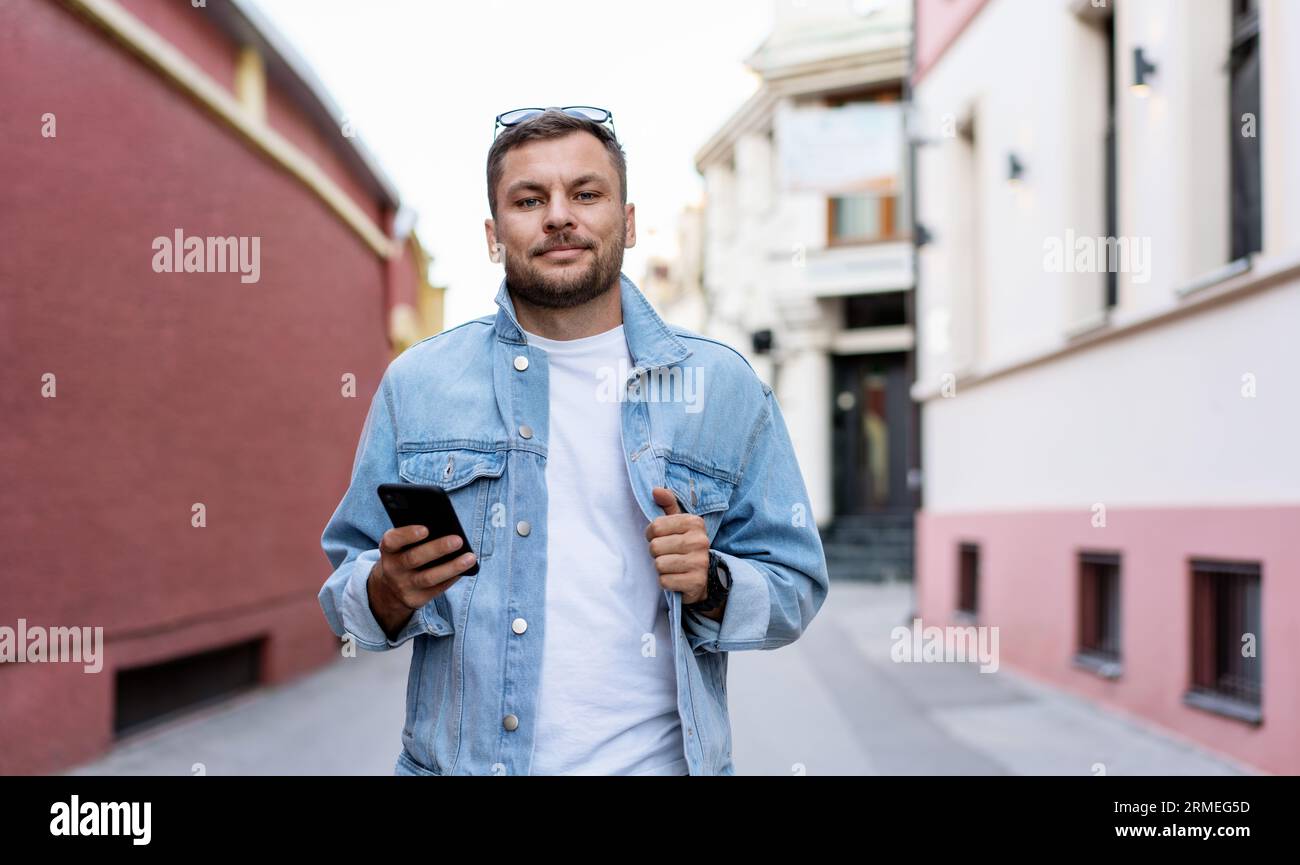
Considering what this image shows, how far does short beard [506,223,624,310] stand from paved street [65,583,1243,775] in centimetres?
455

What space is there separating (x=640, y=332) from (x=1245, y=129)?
5898 millimetres

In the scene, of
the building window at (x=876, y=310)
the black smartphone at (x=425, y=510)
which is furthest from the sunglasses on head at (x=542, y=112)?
the building window at (x=876, y=310)

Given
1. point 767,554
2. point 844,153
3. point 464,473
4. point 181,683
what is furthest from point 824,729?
point 844,153

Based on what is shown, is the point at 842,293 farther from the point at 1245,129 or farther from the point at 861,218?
the point at 1245,129

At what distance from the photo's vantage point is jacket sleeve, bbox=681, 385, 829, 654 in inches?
90.9

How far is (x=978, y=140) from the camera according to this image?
39.8 feet

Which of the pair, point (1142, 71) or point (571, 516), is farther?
point (1142, 71)

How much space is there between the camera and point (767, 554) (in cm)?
242

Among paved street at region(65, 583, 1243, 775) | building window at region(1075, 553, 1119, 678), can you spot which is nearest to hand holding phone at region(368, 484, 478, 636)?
paved street at region(65, 583, 1243, 775)

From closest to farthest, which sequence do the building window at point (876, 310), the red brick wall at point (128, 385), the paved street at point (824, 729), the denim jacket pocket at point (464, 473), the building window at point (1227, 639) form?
the denim jacket pocket at point (464, 473)
the red brick wall at point (128, 385)
the building window at point (1227, 639)
the paved street at point (824, 729)
the building window at point (876, 310)

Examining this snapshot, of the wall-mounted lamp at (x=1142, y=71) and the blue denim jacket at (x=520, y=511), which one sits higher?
the wall-mounted lamp at (x=1142, y=71)

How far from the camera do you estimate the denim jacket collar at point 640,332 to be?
2.44m

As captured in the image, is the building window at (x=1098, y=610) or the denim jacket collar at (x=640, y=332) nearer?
the denim jacket collar at (x=640, y=332)

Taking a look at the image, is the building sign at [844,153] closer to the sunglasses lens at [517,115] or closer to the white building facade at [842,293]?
the white building facade at [842,293]
